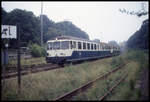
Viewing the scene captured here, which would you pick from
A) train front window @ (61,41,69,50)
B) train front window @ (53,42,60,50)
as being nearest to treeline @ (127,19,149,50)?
train front window @ (61,41,69,50)

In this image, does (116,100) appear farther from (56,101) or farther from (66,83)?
(66,83)

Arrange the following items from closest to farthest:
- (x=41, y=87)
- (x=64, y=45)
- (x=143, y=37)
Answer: (x=41, y=87) → (x=64, y=45) → (x=143, y=37)

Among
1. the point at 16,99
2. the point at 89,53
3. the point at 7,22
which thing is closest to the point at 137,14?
the point at 16,99

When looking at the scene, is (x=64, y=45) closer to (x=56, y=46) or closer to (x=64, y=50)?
(x=64, y=50)

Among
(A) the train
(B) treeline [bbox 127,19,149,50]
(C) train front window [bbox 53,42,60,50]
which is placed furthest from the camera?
(C) train front window [bbox 53,42,60,50]

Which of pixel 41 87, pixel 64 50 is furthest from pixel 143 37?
pixel 41 87

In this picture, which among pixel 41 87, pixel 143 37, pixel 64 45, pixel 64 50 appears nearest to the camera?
pixel 41 87

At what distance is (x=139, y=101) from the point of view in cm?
523

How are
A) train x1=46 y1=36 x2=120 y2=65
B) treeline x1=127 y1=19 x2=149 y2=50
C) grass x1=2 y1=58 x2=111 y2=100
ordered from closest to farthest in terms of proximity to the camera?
grass x1=2 y1=58 x2=111 y2=100
treeline x1=127 y1=19 x2=149 y2=50
train x1=46 y1=36 x2=120 y2=65

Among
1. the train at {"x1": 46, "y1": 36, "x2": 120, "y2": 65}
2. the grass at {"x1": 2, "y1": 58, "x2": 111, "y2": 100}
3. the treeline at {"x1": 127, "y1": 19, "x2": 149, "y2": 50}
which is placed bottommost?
the grass at {"x1": 2, "y1": 58, "x2": 111, "y2": 100}

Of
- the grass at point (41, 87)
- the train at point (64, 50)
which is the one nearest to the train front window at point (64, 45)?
the train at point (64, 50)

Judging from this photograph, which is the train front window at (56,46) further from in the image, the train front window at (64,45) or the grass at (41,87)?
the grass at (41,87)

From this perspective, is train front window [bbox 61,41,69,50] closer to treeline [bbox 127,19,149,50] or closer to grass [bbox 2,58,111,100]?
grass [bbox 2,58,111,100]

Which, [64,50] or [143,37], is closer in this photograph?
[64,50]
